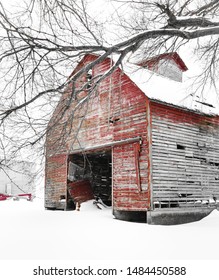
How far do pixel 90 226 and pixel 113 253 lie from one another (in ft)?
12.2

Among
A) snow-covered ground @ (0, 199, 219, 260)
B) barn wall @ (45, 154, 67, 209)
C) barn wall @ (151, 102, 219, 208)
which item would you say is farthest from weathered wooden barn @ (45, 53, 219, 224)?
snow-covered ground @ (0, 199, 219, 260)

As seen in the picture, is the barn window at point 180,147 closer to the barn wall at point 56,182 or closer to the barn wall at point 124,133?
the barn wall at point 124,133

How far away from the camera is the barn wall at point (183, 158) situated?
40.2 ft

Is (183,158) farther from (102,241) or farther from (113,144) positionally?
(102,241)

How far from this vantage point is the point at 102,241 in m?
8.55

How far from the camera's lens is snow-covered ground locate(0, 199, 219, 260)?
23.5 feet

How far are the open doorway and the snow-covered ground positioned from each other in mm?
3787

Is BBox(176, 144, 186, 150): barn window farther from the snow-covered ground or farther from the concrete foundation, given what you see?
the snow-covered ground

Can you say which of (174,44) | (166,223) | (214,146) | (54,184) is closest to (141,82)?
(174,44)

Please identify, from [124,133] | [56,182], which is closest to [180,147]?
[124,133]

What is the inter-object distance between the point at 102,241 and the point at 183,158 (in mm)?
6035

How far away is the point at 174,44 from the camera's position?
32.7 feet

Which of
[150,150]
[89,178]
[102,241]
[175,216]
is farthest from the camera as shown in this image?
[89,178]

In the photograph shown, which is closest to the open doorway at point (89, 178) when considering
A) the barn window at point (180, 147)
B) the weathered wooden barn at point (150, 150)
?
the weathered wooden barn at point (150, 150)
